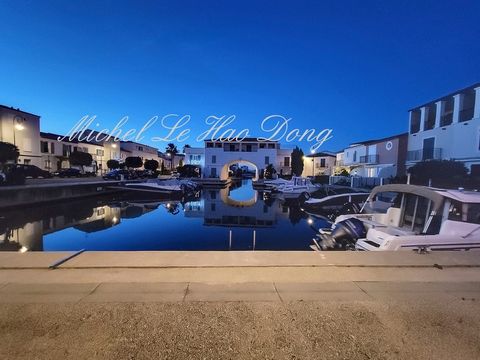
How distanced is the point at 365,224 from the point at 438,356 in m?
7.19

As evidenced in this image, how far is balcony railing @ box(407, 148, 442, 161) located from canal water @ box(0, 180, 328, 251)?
16.0 metres

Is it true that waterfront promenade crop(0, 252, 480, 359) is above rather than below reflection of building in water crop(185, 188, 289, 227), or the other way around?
above

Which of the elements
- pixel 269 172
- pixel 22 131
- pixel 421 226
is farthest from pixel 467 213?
pixel 269 172

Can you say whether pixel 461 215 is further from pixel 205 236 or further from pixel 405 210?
pixel 205 236

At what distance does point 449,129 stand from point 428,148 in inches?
109

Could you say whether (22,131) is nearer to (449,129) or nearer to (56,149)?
(56,149)

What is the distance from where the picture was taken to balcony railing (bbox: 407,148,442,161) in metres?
27.0

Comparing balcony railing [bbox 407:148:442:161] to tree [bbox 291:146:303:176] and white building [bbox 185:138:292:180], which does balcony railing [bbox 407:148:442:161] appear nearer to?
tree [bbox 291:146:303:176]

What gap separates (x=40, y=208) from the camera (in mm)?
20109

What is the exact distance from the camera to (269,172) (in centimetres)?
5109

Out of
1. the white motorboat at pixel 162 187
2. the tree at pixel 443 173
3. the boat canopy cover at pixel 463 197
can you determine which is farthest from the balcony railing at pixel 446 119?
the white motorboat at pixel 162 187

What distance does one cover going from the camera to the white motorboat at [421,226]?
6.74m

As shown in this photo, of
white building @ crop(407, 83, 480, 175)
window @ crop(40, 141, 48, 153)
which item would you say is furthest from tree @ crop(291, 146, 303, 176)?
window @ crop(40, 141, 48, 153)

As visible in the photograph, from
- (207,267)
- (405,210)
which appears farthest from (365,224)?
(207,267)
